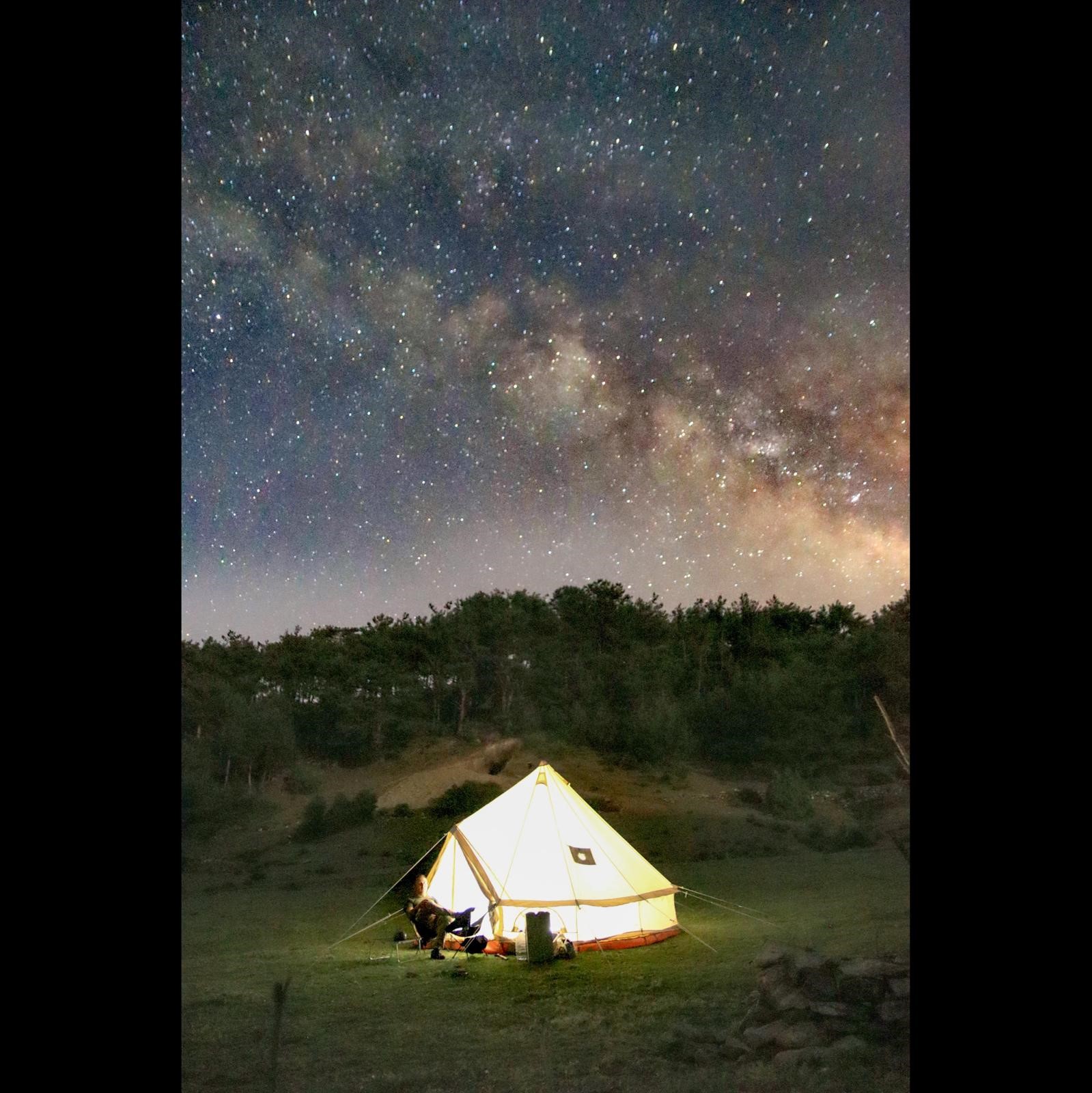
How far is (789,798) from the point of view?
41.4 ft

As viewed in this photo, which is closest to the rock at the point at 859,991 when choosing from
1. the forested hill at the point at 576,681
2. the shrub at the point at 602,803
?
the shrub at the point at 602,803

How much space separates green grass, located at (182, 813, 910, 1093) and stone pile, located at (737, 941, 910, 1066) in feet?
0.33

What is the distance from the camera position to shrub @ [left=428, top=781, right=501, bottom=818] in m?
12.0

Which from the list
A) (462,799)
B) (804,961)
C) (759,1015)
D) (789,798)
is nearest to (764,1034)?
(759,1015)

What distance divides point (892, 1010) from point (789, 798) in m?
9.47

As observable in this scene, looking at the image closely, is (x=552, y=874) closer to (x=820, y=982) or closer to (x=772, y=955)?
(x=772, y=955)

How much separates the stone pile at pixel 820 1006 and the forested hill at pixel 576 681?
1027 cm

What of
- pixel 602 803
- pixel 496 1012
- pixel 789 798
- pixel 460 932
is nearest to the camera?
pixel 496 1012

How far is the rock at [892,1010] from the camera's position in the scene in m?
3.51

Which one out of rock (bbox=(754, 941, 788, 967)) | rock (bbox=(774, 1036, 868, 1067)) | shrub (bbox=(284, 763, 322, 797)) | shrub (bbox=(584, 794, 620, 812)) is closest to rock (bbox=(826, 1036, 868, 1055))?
rock (bbox=(774, 1036, 868, 1067))

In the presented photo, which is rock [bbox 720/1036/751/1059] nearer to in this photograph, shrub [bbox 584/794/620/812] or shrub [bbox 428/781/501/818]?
shrub [bbox 428/781/501/818]

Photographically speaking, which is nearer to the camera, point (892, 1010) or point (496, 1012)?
point (892, 1010)
